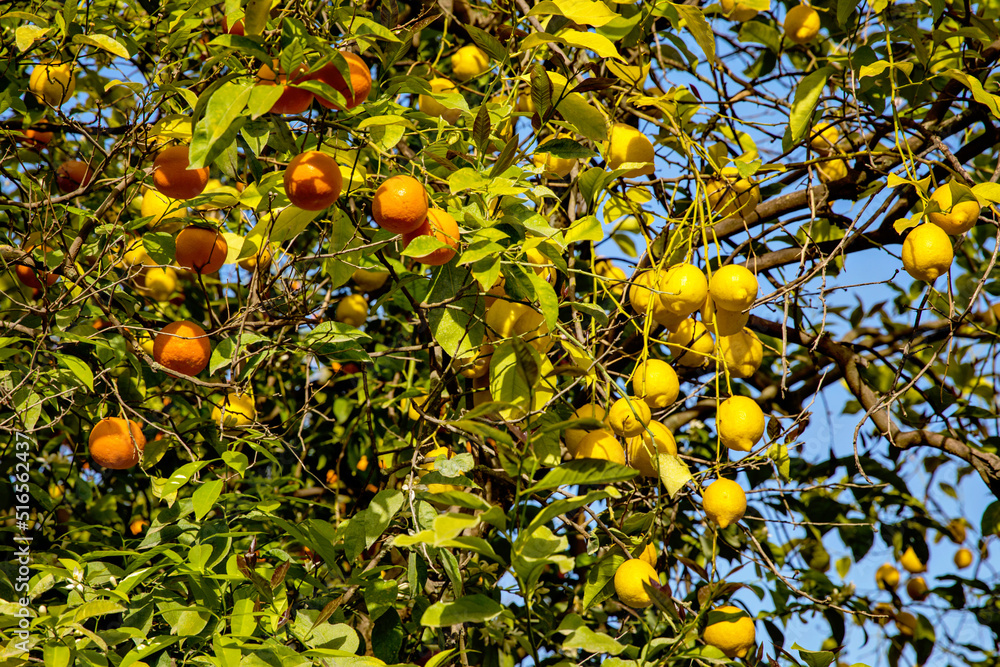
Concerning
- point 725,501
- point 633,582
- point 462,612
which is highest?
point 725,501

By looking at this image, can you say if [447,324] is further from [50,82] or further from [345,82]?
[50,82]

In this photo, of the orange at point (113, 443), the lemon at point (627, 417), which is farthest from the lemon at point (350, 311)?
the lemon at point (627, 417)

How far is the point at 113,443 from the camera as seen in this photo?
4.09 feet

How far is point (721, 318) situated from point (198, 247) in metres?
0.83

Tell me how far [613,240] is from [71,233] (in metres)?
1.30

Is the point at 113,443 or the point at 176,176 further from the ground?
the point at 176,176

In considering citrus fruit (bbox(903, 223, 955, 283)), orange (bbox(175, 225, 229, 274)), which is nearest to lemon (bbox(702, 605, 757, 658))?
citrus fruit (bbox(903, 223, 955, 283))

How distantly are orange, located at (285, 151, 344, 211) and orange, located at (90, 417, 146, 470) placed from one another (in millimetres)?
527

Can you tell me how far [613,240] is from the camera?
2152 millimetres

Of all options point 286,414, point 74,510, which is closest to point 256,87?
point 286,414

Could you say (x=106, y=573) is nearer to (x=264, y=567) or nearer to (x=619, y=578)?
(x=264, y=567)

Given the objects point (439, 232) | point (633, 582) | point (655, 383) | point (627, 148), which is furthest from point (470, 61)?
point (633, 582)

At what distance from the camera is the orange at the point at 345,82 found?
92 centimetres

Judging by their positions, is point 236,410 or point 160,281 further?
point 160,281
